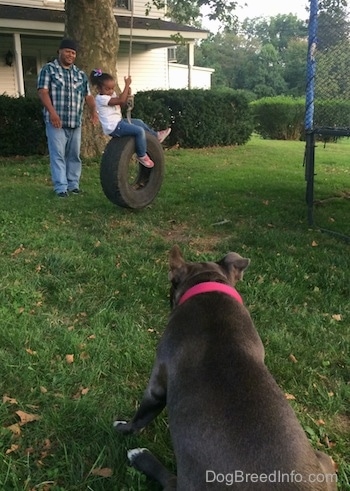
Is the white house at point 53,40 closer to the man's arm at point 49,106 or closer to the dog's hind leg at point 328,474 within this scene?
the man's arm at point 49,106

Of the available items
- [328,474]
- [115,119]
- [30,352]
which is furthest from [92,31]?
[328,474]

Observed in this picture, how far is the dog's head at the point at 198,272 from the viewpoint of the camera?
244 cm

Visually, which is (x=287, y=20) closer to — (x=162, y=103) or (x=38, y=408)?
(x=162, y=103)

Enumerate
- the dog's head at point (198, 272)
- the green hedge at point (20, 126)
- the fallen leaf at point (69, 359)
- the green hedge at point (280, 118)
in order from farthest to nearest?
the green hedge at point (280, 118) → the green hedge at point (20, 126) → the fallen leaf at point (69, 359) → the dog's head at point (198, 272)

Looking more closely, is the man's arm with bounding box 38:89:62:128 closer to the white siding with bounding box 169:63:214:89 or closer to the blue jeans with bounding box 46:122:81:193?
the blue jeans with bounding box 46:122:81:193

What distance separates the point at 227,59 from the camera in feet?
250

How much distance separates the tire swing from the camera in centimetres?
627

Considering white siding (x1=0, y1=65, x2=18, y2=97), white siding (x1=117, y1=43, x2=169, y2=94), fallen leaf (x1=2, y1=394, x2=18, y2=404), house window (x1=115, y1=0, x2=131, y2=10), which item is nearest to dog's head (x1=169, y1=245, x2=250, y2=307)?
fallen leaf (x1=2, y1=394, x2=18, y2=404)

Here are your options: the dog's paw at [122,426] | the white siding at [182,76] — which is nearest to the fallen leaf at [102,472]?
the dog's paw at [122,426]

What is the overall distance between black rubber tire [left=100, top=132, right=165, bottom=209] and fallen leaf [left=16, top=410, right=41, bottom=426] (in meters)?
3.93

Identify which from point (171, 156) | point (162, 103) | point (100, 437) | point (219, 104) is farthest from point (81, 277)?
point (219, 104)

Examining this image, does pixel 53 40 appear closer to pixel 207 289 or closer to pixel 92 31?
pixel 92 31

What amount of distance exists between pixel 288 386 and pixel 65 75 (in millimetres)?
6063

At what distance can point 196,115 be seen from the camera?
1484 cm
